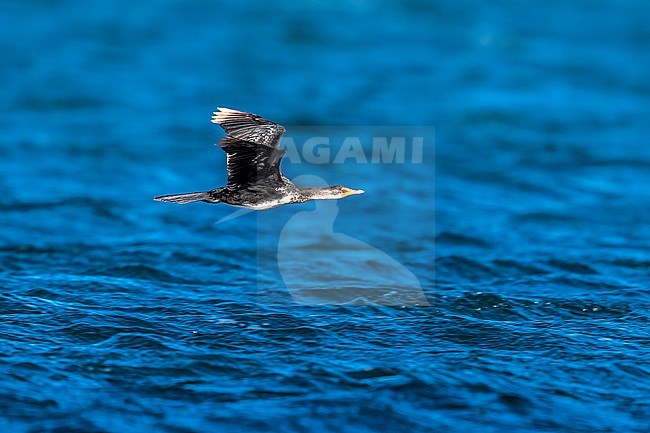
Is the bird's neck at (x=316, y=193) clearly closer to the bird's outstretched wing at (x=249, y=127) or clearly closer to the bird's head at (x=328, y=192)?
the bird's head at (x=328, y=192)

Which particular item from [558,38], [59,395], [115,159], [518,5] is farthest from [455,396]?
[518,5]

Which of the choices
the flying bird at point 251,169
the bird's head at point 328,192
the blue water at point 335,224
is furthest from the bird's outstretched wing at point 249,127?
the blue water at point 335,224

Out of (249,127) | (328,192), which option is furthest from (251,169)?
(328,192)

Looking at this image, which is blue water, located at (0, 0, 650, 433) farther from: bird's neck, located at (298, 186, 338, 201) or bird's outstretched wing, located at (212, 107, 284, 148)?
bird's outstretched wing, located at (212, 107, 284, 148)

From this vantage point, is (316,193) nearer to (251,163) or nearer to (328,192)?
(328,192)

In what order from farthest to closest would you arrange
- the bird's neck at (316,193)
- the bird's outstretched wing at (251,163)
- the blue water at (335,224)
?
the bird's neck at (316,193)
the bird's outstretched wing at (251,163)
the blue water at (335,224)

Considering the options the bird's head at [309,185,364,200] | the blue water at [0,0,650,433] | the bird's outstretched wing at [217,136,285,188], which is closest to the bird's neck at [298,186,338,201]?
the bird's head at [309,185,364,200]

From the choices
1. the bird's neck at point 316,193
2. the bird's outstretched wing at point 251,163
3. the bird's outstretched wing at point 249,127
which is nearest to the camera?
the bird's outstretched wing at point 251,163

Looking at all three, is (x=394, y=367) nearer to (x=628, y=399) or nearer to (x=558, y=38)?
(x=628, y=399)
